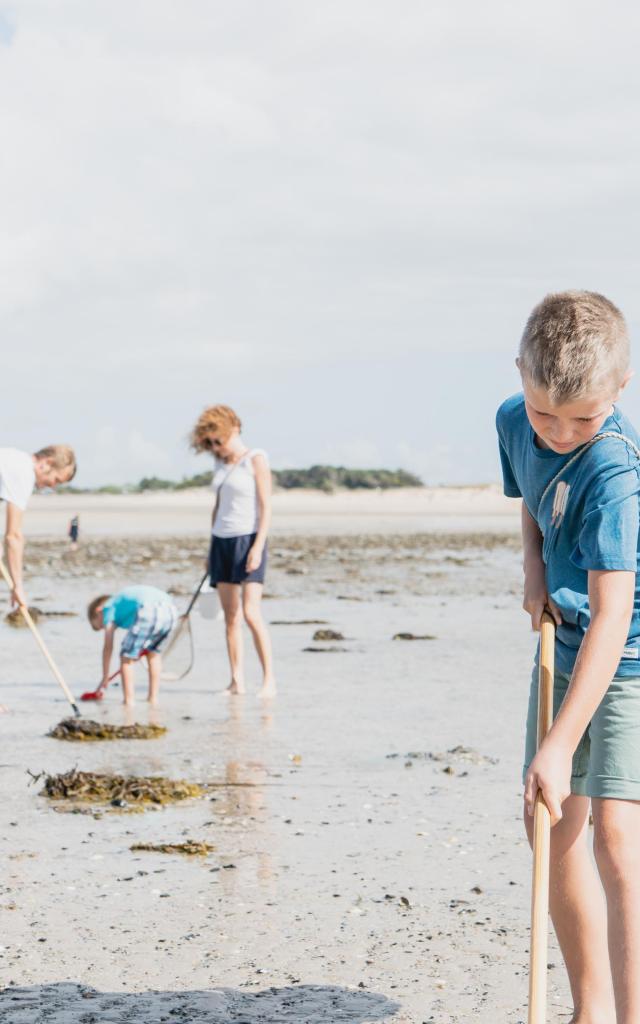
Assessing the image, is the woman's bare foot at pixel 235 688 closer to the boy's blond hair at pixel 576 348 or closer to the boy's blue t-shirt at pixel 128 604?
the boy's blue t-shirt at pixel 128 604

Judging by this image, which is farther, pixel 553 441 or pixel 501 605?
pixel 501 605

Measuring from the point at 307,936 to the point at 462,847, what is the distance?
1.19 m

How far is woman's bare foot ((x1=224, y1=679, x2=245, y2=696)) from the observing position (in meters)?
9.32

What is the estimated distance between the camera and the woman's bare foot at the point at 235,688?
932cm

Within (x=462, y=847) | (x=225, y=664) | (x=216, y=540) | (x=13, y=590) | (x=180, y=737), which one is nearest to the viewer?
(x=462, y=847)

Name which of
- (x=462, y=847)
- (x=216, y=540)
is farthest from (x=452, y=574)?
(x=462, y=847)

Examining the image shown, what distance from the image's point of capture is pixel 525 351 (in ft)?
9.58

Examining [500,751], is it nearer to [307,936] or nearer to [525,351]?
[307,936]

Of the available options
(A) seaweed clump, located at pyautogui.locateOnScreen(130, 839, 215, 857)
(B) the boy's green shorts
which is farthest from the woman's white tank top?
(B) the boy's green shorts

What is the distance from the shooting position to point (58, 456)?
842 cm

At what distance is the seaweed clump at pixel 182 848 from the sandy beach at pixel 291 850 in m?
0.07

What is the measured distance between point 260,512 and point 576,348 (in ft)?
21.4

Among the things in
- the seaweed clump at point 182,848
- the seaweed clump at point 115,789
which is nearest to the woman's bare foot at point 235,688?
the seaweed clump at point 115,789

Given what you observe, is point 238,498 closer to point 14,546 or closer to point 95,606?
point 95,606
